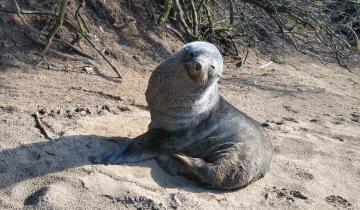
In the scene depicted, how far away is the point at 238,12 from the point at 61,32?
2.35m

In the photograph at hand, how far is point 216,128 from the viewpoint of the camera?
391 cm

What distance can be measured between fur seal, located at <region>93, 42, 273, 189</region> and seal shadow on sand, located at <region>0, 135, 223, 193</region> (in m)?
0.07

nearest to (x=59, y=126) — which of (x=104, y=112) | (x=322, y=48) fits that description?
(x=104, y=112)

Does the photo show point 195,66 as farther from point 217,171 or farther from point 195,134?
point 217,171

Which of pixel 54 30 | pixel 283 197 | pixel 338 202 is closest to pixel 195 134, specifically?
pixel 283 197

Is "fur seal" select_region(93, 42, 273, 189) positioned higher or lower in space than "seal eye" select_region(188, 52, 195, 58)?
lower

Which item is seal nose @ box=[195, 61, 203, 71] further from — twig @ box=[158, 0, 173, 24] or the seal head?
twig @ box=[158, 0, 173, 24]

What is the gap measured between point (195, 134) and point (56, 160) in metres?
0.91

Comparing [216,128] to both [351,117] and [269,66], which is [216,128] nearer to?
[351,117]

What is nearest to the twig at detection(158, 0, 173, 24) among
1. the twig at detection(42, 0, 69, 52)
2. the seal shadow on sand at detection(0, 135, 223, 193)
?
the twig at detection(42, 0, 69, 52)

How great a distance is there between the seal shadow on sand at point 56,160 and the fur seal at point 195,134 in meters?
0.07

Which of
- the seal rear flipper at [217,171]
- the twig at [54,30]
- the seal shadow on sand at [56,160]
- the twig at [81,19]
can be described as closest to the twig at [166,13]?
the twig at [81,19]

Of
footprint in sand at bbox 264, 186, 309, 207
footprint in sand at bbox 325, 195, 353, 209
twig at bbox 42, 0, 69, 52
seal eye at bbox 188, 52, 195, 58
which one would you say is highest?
seal eye at bbox 188, 52, 195, 58

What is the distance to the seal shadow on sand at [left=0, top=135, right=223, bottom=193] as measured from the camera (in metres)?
3.38
